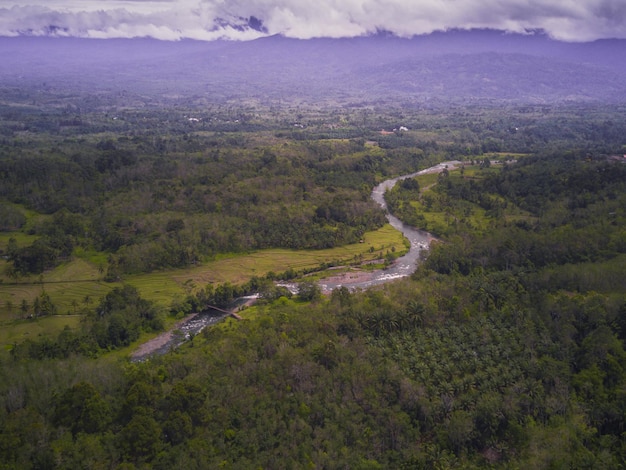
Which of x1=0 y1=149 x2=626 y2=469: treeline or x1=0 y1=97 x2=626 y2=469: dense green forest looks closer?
x1=0 y1=149 x2=626 y2=469: treeline

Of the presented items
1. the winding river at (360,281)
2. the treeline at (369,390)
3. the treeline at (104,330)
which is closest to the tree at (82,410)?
the treeline at (369,390)

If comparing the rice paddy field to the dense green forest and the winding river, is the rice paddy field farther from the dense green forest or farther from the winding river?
the winding river

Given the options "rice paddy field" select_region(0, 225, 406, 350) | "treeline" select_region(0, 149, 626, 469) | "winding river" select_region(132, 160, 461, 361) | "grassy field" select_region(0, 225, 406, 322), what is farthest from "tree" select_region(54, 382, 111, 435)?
"grassy field" select_region(0, 225, 406, 322)

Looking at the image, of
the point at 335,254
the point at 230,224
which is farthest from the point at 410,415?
the point at 230,224

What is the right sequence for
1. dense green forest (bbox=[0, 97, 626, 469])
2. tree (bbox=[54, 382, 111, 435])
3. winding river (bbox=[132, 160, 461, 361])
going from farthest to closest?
winding river (bbox=[132, 160, 461, 361]) → dense green forest (bbox=[0, 97, 626, 469]) → tree (bbox=[54, 382, 111, 435])

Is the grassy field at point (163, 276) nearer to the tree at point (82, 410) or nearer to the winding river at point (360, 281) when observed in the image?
the winding river at point (360, 281)

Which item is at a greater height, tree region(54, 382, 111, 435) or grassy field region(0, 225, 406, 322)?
tree region(54, 382, 111, 435)
